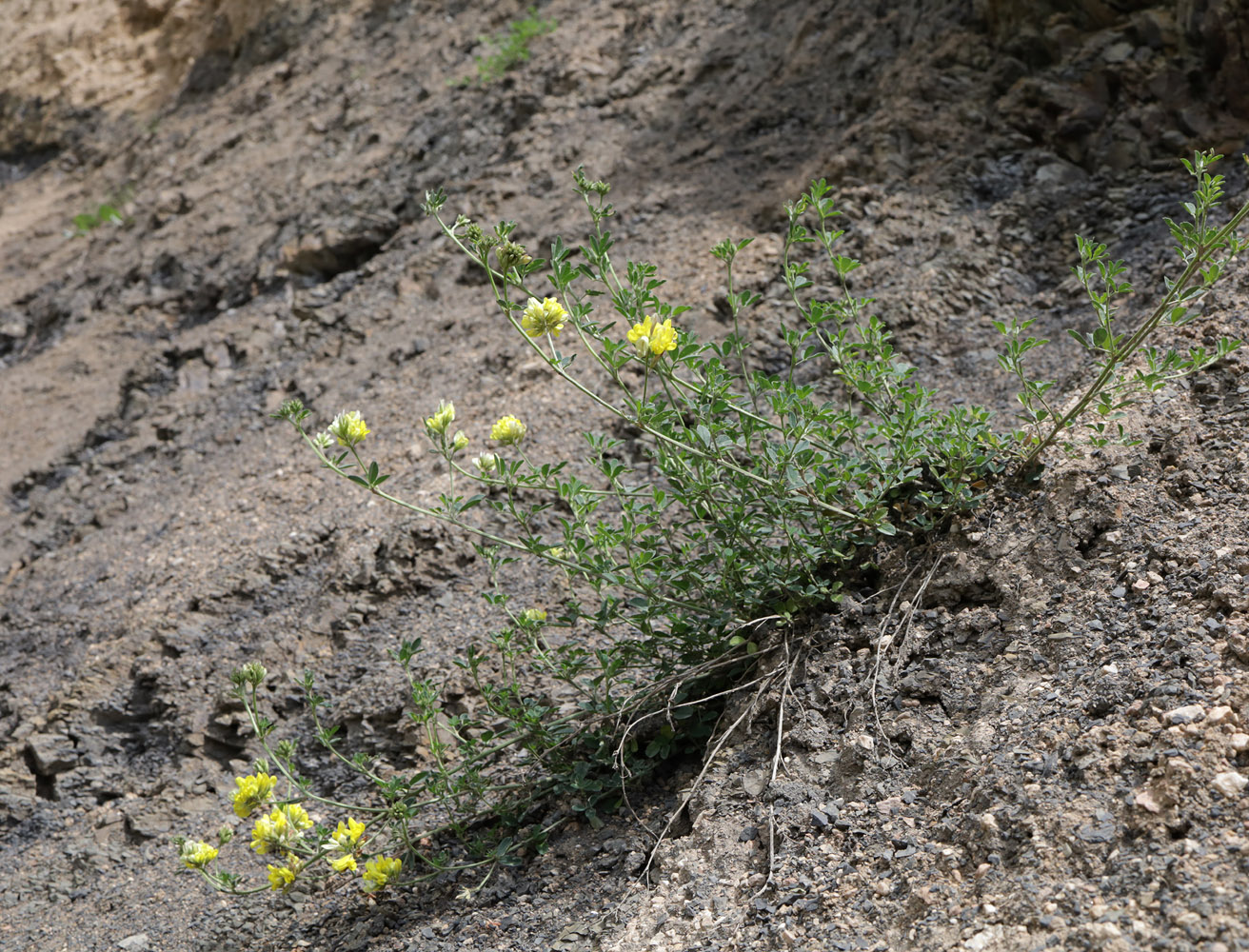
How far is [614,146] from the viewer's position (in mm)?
5719

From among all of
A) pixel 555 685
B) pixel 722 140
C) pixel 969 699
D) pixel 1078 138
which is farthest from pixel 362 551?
pixel 1078 138

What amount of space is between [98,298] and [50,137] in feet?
13.6

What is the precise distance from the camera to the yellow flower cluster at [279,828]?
2252 millimetres

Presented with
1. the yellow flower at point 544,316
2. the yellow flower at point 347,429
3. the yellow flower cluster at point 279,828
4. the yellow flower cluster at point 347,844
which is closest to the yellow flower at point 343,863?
the yellow flower cluster at point 347,844

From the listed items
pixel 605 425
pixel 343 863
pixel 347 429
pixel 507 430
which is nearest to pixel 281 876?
pixel 343 863

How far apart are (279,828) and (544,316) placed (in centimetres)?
130

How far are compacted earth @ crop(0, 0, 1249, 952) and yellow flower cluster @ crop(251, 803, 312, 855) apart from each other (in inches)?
16.8

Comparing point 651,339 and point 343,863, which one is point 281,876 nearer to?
point 343,863

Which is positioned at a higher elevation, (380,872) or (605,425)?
(380,872)

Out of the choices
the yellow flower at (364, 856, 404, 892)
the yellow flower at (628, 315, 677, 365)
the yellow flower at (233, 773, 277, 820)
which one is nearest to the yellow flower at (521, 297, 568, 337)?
the yellow flower at (628, 315, 677, 365)

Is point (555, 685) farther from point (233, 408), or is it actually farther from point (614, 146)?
point (614, 146)

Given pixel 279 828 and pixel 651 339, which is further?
pixel 279 828

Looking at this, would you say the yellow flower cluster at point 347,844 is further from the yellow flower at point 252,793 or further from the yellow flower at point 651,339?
the yellow flower at point 651,339

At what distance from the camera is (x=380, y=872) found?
2.44 m
